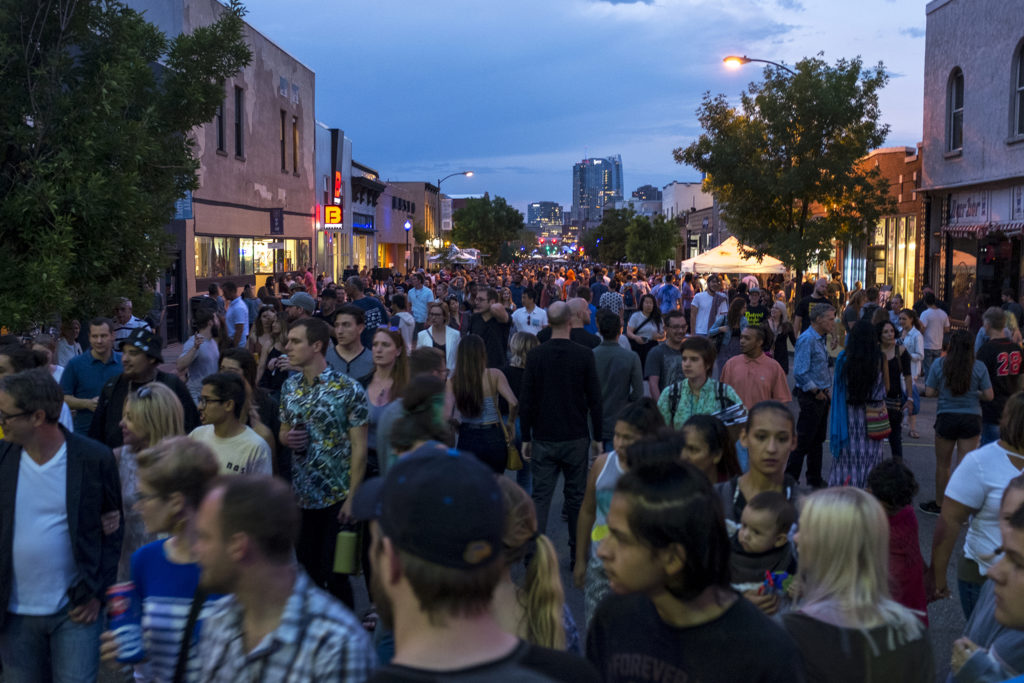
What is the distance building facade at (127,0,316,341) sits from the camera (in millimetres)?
25375

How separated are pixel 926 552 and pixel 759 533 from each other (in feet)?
15.3

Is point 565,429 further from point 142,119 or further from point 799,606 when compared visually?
point 142,119

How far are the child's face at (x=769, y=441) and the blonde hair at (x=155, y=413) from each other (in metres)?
2.76

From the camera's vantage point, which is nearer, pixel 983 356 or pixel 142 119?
pixel 983 356

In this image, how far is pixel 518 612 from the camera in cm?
337

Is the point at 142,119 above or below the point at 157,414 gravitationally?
above

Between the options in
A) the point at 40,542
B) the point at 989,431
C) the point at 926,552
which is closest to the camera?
the point at 40,542

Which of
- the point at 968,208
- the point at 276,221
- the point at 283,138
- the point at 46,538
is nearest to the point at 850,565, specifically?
the point at 46,538

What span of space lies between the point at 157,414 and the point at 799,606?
3.11 meters

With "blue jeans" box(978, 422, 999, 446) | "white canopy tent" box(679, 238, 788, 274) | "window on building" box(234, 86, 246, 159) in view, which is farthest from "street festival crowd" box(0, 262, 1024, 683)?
"window on building" box(234, 86, 246, 159)

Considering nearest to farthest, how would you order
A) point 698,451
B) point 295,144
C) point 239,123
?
1. point 698,451
2. point 239,123
3. point 295,144

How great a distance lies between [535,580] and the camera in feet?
11.2

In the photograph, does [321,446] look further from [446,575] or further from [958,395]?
[958,395]

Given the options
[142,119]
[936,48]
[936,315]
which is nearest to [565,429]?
[142,119]
